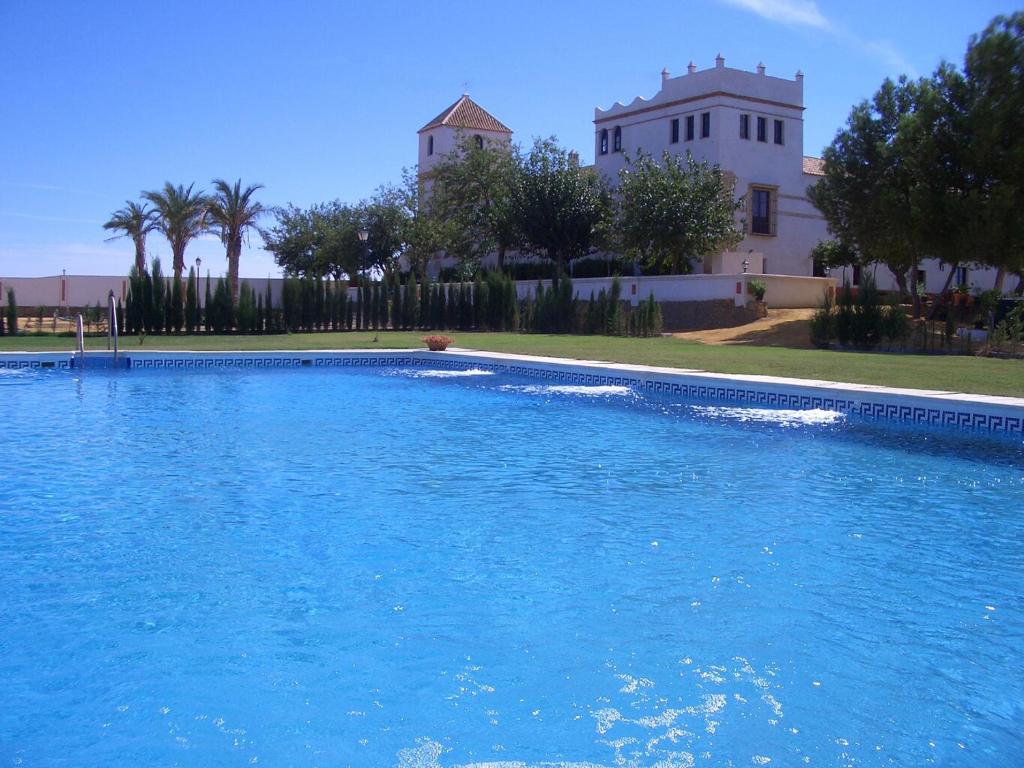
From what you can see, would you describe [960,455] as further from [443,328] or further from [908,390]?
[443,328]

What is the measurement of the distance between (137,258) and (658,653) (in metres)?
42.9

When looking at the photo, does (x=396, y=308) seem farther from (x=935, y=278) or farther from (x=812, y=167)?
(x=935, y=278)

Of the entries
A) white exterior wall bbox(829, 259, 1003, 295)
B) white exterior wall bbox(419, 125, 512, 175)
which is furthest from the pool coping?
white exterior wall bbox(419, 125, 512, 175)

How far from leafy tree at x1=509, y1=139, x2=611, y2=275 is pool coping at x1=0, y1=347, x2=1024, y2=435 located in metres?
Answer: 15.3

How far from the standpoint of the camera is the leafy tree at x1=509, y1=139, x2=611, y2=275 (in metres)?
34.4

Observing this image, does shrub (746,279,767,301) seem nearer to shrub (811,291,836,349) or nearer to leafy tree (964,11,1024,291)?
shrub (811,291,836,349)

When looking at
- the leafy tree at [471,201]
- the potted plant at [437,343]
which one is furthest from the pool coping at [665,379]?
the leafy tree at [471,201]

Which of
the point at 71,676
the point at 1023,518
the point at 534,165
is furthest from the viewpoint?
the point at 534,165

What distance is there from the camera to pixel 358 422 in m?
11.4

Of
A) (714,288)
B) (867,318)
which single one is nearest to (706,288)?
(714,288)

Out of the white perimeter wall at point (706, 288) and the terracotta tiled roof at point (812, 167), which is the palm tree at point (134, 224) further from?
the terracotta tiled roof at point (812, 167)

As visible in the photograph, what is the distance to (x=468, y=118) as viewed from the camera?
47375 millimetres

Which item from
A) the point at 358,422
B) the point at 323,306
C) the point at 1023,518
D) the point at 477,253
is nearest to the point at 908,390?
the point at 1023,518

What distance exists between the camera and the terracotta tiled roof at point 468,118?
153ft
